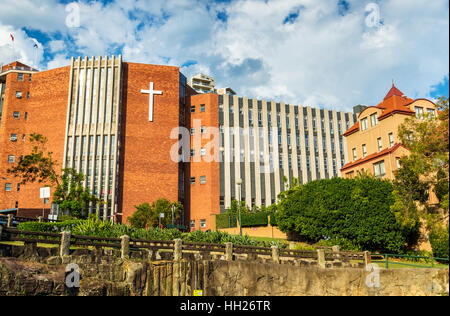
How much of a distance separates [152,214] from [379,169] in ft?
89.8

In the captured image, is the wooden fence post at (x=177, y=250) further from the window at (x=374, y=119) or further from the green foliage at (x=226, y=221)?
the green foliage at (x=226, y=221)

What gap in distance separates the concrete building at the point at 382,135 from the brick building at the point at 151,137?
1820 centimetres

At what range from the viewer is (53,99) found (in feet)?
184

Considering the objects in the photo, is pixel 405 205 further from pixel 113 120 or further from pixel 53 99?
pixel 53 99

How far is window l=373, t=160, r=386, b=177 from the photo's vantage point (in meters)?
37.2

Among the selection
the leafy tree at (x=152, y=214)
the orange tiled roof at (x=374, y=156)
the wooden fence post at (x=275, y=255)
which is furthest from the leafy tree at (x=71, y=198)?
the orange tiled roof at (x=374, y=156)

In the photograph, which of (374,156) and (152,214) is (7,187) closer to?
(152,214)

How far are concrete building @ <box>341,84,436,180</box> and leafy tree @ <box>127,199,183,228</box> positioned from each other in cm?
2250

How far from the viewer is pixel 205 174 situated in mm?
57781

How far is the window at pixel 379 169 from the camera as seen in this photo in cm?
3722

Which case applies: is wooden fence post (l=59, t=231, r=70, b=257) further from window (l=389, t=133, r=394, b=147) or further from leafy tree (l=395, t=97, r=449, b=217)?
window (l=389, t=133, r=394, b=147)

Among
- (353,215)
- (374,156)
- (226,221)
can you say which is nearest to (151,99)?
(226,221)
